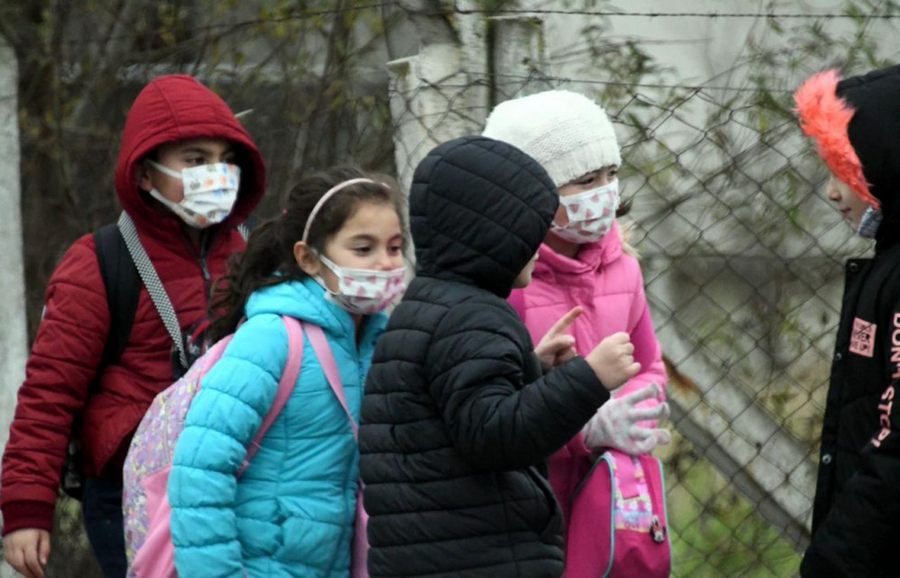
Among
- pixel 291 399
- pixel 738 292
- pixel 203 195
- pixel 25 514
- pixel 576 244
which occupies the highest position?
pixel 203 195

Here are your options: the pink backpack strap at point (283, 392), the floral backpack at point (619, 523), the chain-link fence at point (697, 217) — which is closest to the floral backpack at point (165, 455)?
the pink backpack strap at point (283, 392)

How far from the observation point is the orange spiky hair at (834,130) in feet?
11.4

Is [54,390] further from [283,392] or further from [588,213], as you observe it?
[588,213]

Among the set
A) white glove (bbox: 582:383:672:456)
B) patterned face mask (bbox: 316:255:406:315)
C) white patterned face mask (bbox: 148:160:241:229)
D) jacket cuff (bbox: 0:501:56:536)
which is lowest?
jacket cuff (bbox: 0:501:56:536)

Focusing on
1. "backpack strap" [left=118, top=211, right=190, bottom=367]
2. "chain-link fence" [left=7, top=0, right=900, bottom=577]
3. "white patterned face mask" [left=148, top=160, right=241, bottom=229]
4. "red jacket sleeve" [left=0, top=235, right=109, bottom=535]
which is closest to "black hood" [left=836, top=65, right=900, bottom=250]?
"chain-link fence" [left=7, top=0, right=900, bottom=577]

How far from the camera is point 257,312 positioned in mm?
3676

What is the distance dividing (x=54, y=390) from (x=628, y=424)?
139 cm

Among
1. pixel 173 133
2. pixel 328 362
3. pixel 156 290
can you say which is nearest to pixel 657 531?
pixel 328 362

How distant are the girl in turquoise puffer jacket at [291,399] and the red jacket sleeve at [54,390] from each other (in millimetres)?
369

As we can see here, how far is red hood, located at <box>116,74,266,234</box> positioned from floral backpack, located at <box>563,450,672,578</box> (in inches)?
47.6

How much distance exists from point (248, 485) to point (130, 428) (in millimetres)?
559

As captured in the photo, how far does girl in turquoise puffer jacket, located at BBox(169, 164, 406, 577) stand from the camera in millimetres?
3482

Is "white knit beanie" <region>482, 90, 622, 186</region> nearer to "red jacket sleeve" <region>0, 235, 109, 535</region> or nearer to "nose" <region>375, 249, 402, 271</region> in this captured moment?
"nose" <region>375, 249, 402, 271</region>

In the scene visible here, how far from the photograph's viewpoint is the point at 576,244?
4.03m
